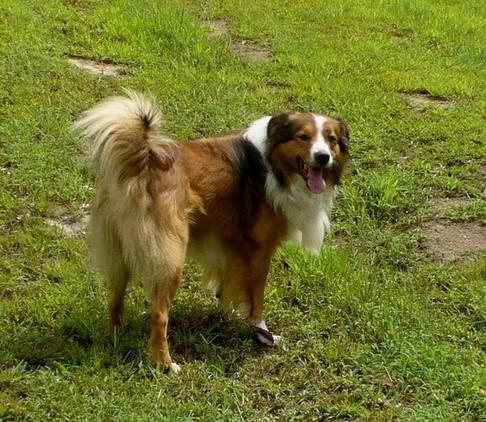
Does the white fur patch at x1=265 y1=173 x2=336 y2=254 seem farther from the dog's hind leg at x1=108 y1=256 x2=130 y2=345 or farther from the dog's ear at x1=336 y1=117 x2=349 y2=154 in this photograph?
the dog's hind leg at x1=108 y1=256 x2=130 y2=345

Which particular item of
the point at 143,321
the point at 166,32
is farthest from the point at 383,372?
the point at 166,32

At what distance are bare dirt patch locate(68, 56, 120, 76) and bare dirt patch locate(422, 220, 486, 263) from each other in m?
3.63

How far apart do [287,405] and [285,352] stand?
0.44 metres

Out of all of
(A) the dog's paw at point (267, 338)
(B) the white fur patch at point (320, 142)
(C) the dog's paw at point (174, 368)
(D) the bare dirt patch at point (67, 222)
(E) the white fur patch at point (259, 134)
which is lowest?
(D) the bare dirt patch at point (67, 222)

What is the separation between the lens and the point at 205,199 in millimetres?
4055

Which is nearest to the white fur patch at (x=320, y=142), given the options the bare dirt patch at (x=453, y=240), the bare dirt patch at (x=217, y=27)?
the bare dirt patch at (x=453, y=240)

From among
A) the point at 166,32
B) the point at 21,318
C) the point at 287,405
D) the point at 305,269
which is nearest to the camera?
the point at 287,405

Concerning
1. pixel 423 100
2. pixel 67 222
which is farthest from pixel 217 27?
pixel 67 222

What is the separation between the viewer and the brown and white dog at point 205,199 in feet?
12.1

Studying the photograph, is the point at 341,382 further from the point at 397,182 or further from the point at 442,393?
the point at 397,182

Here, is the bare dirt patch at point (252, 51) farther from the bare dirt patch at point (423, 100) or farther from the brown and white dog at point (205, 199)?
the brown and white dog at point (205, 199)

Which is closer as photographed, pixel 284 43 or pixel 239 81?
pixel 239 81

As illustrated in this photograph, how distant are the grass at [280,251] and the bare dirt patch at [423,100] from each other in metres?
0.08

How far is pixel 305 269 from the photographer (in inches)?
189
